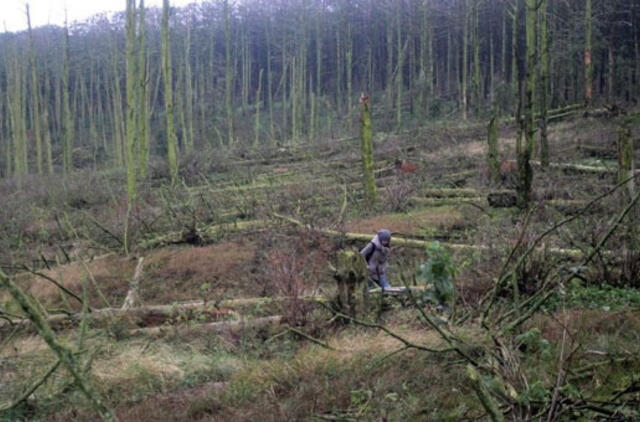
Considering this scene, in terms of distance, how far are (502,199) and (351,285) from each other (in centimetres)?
772

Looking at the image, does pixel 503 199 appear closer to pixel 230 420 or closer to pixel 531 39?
pixel 531 39

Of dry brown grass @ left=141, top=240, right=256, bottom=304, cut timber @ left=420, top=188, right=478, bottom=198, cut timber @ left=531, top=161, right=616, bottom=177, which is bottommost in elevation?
dry brown grass @ left=141, top=240, right=256, bottom=304

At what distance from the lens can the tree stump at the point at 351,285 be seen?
8727 millimetres

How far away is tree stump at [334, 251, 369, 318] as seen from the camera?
8.73 meters

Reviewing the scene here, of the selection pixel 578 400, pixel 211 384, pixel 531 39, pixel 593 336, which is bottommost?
pixel 211 384

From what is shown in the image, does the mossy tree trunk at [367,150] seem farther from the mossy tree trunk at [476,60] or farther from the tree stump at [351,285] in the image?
the mossy tree trunk at [476,60]

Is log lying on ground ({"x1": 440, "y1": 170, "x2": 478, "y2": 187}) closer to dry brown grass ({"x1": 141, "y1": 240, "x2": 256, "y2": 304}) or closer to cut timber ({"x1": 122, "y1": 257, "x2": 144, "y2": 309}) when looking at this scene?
dry brown grass ({"x1": 141, "y1": 240, "x2": 256, "y2": 304})

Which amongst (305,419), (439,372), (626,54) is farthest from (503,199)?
(626,54)

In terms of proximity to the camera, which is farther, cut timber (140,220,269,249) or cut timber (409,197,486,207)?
cut timber (409,197,486,207)

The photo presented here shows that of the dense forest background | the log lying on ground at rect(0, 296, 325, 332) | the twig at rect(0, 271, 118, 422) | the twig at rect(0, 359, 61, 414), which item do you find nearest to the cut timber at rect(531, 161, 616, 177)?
the log lying on ground at rect(0, 296, 325, 332)

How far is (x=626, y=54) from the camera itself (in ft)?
129

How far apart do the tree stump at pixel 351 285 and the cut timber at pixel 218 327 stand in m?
1.04

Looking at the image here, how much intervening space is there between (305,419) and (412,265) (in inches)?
248

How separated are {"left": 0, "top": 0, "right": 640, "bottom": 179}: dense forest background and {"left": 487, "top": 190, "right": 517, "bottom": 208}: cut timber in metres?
14.9
